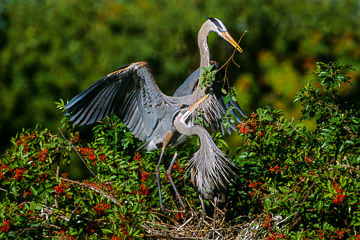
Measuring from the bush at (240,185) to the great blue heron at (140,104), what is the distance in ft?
0.55

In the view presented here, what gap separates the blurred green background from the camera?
7.14 meters

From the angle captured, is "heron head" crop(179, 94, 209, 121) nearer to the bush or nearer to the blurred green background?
the bush

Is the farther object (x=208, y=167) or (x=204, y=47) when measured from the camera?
(x=204, y=47)

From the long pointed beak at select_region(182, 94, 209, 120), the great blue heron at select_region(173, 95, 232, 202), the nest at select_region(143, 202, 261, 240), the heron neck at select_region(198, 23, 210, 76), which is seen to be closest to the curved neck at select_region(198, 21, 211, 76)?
the heron neck at select_region(198, 23, 210, 76)

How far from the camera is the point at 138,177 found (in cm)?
339

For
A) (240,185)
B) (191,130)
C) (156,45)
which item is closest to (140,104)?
(191,130)

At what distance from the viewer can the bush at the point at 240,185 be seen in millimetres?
2572

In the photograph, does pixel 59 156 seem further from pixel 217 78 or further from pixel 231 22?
pixel 231 22

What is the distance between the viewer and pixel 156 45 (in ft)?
23.8

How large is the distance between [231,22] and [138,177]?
4690 mm

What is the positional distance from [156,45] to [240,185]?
4.36 meters

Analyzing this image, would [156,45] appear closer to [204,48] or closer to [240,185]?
[204,48]

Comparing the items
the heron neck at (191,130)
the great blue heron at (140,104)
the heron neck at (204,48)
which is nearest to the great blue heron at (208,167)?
the heron neck at (191,130)

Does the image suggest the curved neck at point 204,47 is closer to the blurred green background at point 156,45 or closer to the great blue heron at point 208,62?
the great blue heron at point 208,62
